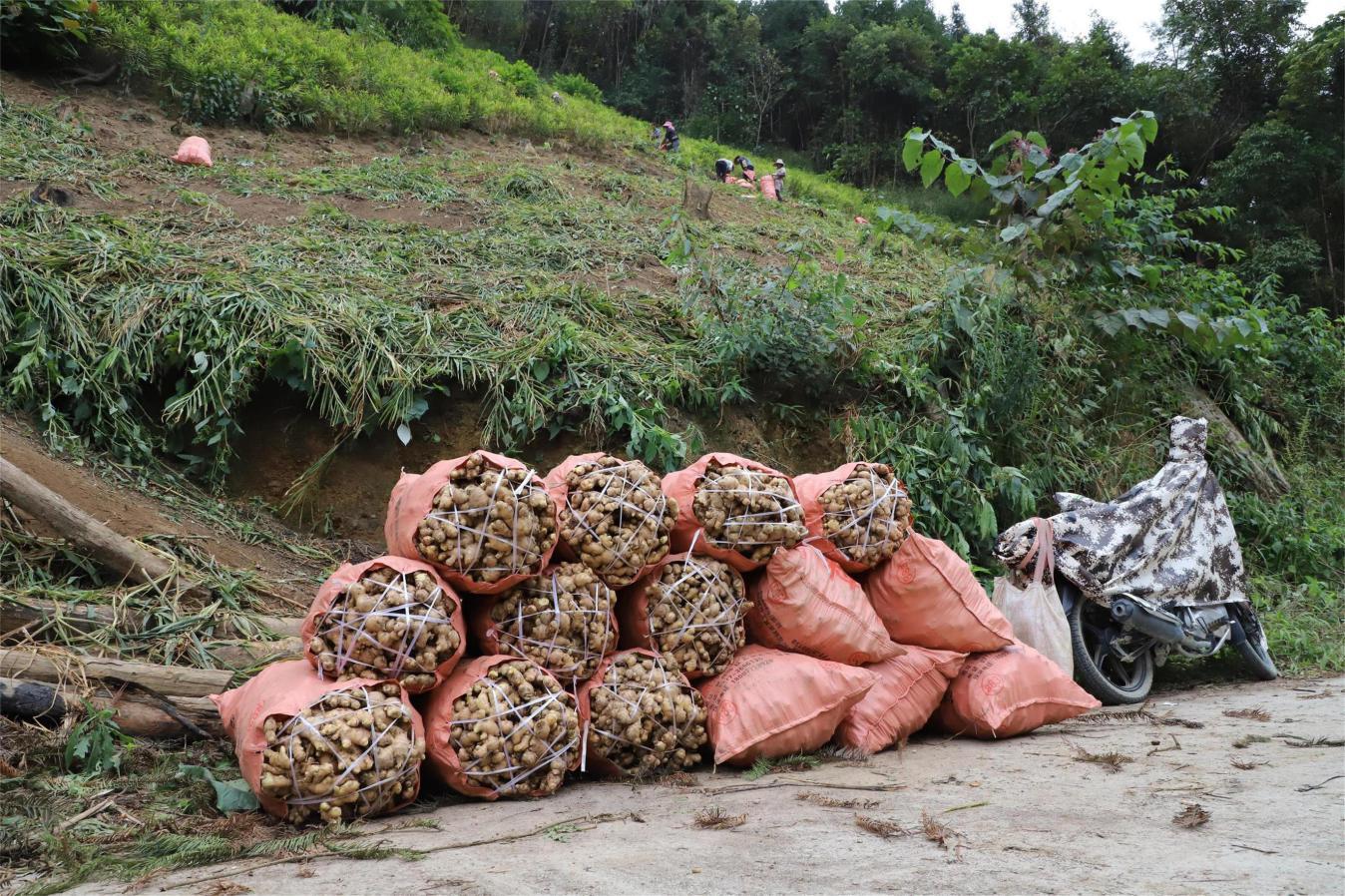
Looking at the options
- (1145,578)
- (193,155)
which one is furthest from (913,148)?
(193,155)

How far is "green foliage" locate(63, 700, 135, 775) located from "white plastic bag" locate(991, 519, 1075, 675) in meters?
2.85

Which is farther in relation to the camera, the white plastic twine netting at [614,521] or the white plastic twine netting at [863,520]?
the white plastic twine netting at [863,520]

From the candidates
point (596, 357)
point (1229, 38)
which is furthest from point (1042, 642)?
point (1229, 38)

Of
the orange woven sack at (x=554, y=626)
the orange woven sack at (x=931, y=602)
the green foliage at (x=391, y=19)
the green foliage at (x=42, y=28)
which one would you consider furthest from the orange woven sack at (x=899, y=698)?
the green foliage at (x=391, y=19)

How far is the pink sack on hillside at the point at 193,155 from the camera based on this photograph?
7.28m

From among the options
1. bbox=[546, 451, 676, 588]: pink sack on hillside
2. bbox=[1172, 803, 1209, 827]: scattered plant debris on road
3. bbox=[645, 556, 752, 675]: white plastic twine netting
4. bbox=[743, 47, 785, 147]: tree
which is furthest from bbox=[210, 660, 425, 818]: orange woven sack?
bbox=[743, 47, 785, 147]: tree

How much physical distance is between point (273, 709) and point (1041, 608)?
2.70m

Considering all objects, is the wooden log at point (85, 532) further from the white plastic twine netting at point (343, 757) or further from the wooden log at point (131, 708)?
the white plastic twine netting at point (343, 757)

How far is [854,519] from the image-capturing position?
293 centimetres

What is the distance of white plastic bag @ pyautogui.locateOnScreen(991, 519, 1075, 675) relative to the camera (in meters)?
3.61

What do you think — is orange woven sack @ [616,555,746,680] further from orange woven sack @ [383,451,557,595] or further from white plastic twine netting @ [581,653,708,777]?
orange woven sack @ [383,451,557,595]

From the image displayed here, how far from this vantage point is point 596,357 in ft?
16.1

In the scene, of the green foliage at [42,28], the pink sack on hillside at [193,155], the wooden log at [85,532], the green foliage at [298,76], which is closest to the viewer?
the wooden log at [85,532]

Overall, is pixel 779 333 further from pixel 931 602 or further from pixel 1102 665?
pixel 931 602
